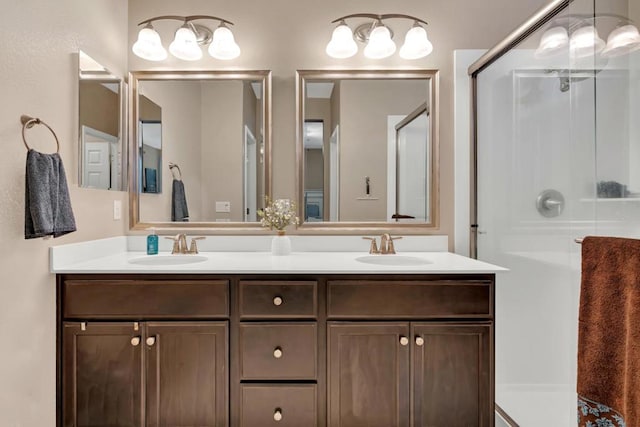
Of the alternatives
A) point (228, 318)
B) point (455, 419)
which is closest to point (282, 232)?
point (228, 318)

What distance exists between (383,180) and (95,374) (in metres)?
1.62

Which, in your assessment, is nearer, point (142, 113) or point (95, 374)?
point (95, 374)

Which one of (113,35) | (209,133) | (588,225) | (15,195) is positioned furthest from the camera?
(209,133)

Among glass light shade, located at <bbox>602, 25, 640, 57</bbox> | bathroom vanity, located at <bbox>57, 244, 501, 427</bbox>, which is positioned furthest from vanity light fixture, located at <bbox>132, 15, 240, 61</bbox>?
glass light shade, located at <bbox>602, 25, 640, 57</bbox>

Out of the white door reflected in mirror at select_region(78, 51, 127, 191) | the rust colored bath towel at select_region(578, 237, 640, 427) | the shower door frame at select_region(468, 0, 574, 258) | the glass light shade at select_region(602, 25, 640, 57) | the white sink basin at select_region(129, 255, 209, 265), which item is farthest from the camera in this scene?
the white sink basin at select_region(129, 255, 209, 265)

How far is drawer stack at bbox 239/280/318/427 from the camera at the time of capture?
1448 millimetres

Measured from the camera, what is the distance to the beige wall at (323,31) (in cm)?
204

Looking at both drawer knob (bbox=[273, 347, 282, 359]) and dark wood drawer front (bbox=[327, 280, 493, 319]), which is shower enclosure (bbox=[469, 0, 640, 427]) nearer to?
dark wood drawer front (bbox=[327, 280, 493, 319])

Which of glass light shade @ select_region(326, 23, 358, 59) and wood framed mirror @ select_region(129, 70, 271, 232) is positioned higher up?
glass light shade @ select_region(326, 23, 358, 59)

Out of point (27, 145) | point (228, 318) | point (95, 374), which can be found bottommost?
point (95, 374)

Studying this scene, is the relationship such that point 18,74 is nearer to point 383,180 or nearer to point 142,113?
point 142,113

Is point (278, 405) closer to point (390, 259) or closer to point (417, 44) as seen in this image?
point (390, 259)

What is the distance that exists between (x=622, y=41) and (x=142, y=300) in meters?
2.03

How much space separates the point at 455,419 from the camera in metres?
1.44
